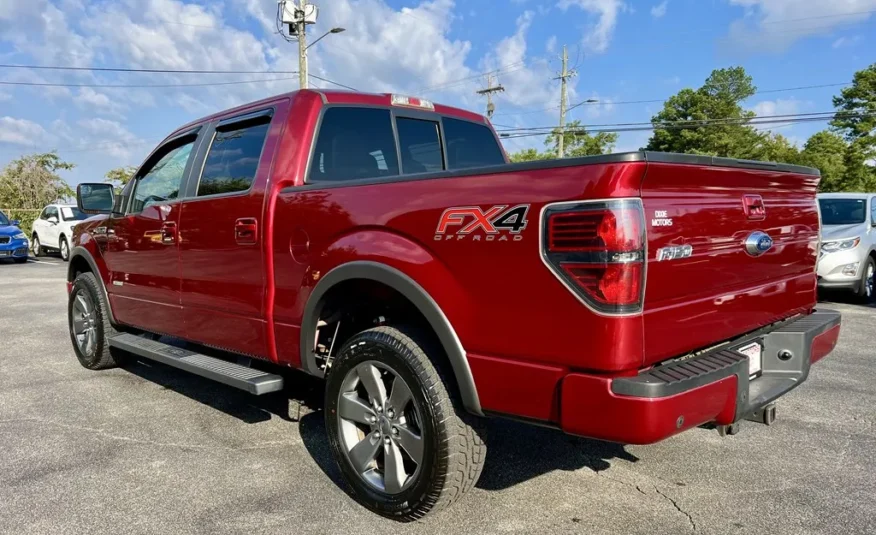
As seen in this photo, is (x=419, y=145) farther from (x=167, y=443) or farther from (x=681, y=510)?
(x=681, y=510)

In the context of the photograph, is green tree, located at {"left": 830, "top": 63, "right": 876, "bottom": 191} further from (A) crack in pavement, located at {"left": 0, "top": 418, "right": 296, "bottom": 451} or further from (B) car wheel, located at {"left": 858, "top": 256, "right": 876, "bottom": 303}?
(A) crack in pavement, located at {"left": 0, "top": 418, "right": 296, "bottom": 451}

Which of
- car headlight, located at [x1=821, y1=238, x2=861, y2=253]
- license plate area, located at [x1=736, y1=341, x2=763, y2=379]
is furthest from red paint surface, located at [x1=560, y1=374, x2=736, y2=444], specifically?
car headlight, located at [x1=821, y1=238, x2=861, y2=253]

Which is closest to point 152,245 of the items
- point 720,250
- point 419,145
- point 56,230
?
point 419,145

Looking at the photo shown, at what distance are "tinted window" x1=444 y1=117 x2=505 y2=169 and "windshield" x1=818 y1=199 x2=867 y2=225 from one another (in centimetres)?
742

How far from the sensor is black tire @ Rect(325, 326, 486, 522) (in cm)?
261

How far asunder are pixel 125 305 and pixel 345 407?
2787 mm

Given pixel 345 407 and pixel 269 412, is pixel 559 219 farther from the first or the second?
pixel 269 412

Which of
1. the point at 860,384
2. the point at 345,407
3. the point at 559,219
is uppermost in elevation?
the point at 559,219

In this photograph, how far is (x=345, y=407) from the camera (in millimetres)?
3055

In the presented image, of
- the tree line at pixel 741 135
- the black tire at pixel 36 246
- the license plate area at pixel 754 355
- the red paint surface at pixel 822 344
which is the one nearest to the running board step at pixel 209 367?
the license plate area at pixel 754 355

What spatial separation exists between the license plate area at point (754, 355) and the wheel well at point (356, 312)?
138cm

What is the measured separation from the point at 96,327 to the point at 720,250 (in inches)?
194

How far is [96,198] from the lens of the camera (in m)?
5.07

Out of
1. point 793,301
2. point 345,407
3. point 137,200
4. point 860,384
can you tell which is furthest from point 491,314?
Answer: point 860,384
